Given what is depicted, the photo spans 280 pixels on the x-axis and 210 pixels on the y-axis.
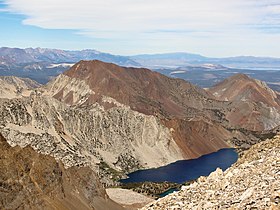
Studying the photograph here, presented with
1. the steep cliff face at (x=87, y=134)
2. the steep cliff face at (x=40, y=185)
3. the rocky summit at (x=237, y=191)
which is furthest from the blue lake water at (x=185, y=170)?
the rocky summit at (x=237, y=191)

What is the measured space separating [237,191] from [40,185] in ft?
176

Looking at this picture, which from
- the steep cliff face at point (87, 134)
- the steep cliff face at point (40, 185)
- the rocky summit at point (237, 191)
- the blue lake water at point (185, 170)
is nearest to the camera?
the rocky summit at point (237, 191)

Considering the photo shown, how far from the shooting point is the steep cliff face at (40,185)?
→ 66.0 meters

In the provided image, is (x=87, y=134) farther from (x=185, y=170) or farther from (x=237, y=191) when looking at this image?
(x=237, y=191)

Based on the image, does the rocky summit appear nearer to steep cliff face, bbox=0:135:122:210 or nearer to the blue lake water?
steep cliff face, bbox=0:135:122:210

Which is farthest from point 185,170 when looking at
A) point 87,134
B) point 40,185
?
point 40,185

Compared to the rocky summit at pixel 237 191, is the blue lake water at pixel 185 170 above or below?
below

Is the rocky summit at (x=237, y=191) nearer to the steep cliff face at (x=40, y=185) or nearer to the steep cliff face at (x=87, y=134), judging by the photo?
the steep cliff face at (x=40, y=185)

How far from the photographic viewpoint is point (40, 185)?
71.9 meters

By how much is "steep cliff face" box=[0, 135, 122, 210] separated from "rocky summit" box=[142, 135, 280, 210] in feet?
140

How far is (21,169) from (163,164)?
3907 inches

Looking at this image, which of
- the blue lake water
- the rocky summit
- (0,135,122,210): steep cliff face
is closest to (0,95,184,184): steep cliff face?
the blue lake water

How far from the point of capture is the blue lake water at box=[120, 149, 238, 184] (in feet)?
478

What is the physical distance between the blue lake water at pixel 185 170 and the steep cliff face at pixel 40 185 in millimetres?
55712
